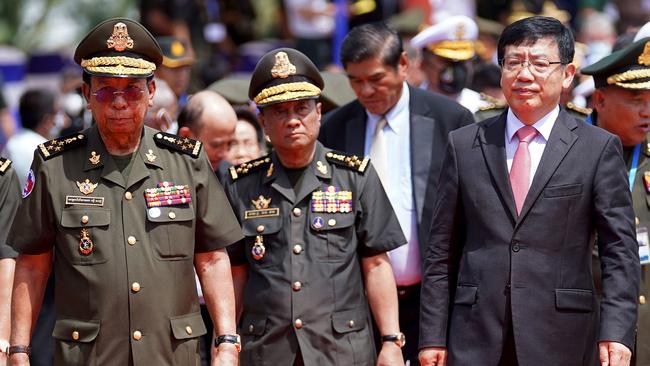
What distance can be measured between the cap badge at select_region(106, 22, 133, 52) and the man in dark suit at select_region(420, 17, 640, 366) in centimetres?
169

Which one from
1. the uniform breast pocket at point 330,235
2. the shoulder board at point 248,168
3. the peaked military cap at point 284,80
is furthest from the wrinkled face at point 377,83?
the uniform breast pocket at point 330,235

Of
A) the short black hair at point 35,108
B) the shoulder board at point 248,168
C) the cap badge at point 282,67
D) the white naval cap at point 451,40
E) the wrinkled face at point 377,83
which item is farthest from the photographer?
the short black hair at point 35,108

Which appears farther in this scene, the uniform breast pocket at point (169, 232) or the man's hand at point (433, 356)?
the man's hand at point (433, 356)

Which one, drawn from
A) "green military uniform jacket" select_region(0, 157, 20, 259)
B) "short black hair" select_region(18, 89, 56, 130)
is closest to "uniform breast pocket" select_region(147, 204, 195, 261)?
"green military uniform jacket" select_region(0, 157, 20, 259)

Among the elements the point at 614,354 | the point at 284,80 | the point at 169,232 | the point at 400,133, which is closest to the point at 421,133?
the point at 400,133

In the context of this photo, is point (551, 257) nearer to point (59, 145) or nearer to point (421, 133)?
point (421, 133)

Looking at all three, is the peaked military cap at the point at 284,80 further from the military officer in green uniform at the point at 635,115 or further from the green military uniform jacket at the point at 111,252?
the military officer in green uniform at the point at 635,115

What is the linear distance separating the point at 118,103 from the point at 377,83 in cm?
223

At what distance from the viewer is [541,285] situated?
18.8 ft

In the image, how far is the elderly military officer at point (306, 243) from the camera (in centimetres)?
642

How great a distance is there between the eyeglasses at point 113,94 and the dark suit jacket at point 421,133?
2.10 metres

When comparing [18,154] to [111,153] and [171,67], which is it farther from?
[111,153]

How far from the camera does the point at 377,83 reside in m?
7.52

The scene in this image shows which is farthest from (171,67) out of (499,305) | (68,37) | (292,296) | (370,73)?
(68,37)
